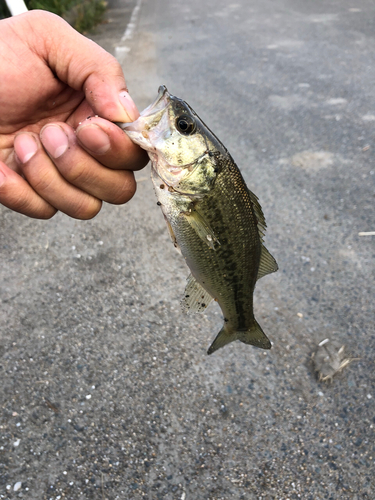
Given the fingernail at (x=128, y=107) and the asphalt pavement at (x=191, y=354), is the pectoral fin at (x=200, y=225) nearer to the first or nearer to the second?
the fingernail at (x=128, y=107)

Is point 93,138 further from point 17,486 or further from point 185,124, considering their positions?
point 17,486

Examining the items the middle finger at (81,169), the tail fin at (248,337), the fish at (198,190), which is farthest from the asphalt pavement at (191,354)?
the middle finger at (81,169)

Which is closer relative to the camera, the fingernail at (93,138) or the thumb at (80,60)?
the fingernail at (93,138)

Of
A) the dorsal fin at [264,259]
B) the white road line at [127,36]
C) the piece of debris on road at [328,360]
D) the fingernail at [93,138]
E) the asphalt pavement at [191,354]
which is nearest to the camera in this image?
the fingernail at [93,138]

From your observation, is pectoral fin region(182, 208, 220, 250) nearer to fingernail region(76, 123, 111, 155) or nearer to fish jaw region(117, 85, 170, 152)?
fish jaw region(117, 85, 170, 152)

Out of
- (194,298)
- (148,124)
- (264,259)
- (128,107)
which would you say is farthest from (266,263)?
(128,107)

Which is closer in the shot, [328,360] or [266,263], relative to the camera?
[266,263]
